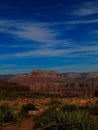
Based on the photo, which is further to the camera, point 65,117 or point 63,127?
point 65,117

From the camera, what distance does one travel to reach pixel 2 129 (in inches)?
628

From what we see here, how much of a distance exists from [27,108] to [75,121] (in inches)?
620

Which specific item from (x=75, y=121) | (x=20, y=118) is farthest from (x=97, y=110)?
(x=75, y=121)

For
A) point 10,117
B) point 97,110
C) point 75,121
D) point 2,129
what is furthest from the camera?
point 97,110

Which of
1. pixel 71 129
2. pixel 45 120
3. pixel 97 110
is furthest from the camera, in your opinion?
pixel 97 110

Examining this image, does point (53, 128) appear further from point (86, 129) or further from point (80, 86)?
point (80, 86)

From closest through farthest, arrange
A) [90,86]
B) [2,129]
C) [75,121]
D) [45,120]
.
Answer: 1. [75,121]
2. [45,120]
3. [2,129]
4. [90,86]

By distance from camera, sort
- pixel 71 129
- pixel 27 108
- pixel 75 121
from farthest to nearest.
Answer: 1. pixel 27 108
2. pixel 75 121
3. pixel 71 129

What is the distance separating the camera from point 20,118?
2088 centimetres

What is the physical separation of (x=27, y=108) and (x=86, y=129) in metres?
16.6

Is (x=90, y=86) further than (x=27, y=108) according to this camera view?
Yes

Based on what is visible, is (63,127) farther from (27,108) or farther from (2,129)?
(27,108)

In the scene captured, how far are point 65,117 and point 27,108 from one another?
14.9 metres

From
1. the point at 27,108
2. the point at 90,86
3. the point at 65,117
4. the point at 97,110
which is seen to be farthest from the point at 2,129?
the point at 90,86
